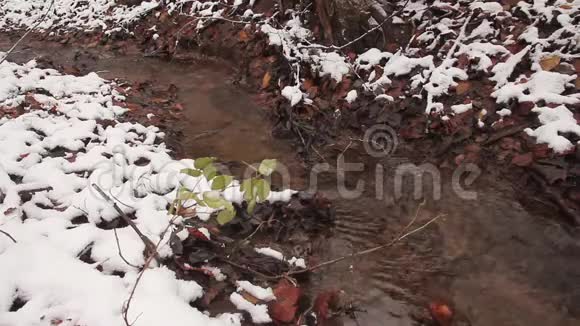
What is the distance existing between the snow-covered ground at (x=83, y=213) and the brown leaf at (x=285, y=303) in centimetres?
8

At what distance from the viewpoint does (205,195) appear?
1.90 metres

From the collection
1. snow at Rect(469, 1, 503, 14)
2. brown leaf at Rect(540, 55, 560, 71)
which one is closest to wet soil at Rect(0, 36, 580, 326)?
brown leaf at Rect(540, 55, 560, 71)

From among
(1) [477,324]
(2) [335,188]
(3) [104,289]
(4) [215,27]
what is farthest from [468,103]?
(4) [215,27]

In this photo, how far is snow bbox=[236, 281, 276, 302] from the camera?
2.03 m

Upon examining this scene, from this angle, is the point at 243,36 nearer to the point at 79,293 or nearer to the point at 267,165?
the point at 267,165

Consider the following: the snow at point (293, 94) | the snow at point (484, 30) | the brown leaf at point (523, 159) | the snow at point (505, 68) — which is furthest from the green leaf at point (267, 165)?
the snow at point (484, 30)

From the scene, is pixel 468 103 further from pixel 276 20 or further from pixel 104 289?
pixel 104 289

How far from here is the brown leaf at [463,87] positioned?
10.7 ft

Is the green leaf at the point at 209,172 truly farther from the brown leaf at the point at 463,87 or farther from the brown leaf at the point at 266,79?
the brown leaf at the point at 266,79

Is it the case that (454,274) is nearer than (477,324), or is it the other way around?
(477,324)

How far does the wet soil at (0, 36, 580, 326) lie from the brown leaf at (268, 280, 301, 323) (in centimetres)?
20

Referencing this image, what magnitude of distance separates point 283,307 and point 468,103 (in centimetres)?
229

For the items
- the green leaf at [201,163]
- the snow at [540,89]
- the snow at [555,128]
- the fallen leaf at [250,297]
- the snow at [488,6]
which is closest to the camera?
the green leaf at [201,163]

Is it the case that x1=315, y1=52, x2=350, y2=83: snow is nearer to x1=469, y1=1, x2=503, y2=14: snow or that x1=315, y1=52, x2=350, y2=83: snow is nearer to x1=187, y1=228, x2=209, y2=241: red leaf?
x1=469, y1=1, x2=503, y2=14: snow
